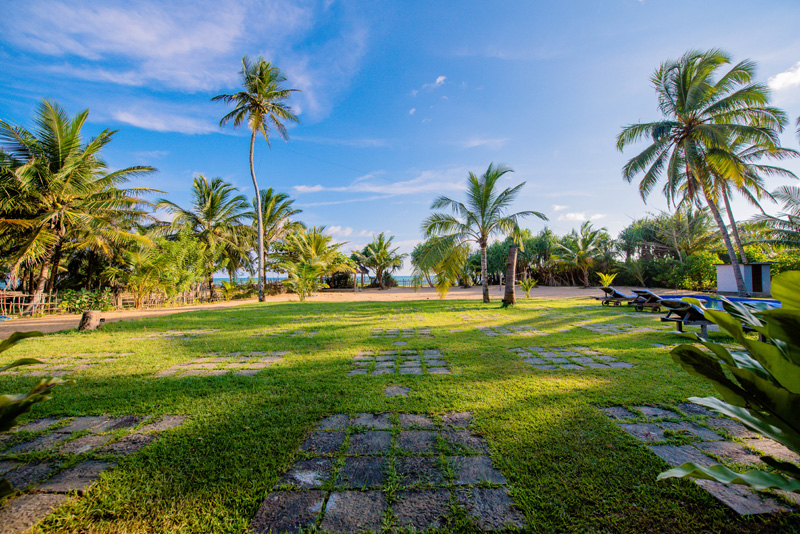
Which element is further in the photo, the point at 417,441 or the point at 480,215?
the point at 480,215

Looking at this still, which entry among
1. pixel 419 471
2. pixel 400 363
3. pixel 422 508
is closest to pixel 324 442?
pixel 419 471

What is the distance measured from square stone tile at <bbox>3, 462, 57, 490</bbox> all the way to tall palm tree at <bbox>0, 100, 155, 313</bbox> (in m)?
12.1

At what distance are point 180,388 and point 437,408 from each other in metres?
2.64

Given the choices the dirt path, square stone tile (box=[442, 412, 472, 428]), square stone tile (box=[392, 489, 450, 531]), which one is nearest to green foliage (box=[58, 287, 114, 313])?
the dirt path

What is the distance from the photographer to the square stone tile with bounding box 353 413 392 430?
2371 millimetres

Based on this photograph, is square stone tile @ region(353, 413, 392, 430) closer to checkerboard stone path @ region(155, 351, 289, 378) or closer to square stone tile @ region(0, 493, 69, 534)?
square stone tile @ region(0, 493, 69, 534)

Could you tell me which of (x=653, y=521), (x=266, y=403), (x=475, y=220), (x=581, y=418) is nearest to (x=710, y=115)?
(x=475, y=220)

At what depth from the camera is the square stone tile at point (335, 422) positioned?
236cm

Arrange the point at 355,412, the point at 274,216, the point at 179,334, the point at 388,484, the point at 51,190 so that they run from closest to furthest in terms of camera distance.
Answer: the point at 388,484, the point at 355,412, the point at 179,334, the point at 51,190, the point at 274,216

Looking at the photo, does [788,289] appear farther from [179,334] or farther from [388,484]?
[179,334]

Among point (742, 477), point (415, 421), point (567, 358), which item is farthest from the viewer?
point (567, 358)

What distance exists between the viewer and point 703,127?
35.1 ft

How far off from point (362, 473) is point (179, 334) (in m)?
6.26

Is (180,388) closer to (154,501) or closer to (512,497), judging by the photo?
(154,501)
